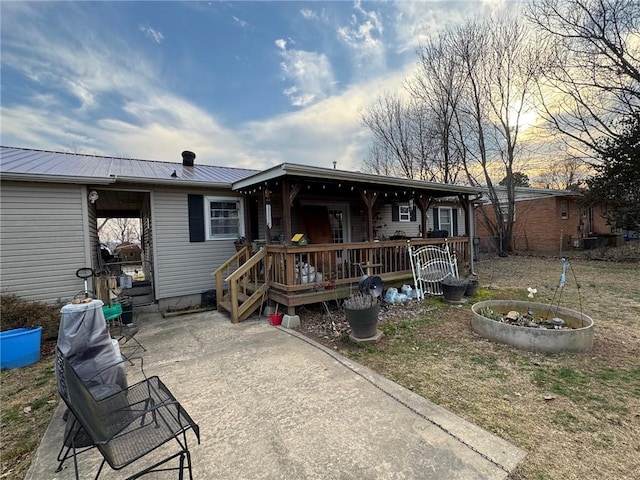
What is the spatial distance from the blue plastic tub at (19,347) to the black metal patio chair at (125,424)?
2938 millimetres

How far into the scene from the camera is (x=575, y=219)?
17469 mm

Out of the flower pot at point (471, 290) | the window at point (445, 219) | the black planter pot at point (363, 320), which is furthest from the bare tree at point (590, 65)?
the black planter pot at point (363, 320)

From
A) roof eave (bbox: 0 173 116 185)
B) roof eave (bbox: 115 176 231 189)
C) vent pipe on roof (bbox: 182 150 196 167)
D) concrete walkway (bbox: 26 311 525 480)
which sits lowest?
concrete walkway (bbox: 26 311 525 480)

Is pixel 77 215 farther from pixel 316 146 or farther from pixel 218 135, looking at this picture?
pixel 316 146

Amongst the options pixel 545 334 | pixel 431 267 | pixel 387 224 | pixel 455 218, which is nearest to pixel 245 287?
pixel 431 267

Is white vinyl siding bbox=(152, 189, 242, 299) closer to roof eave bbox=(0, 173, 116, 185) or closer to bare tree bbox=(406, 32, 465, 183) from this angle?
roof eave bbox=(0, 173, 116, 185)

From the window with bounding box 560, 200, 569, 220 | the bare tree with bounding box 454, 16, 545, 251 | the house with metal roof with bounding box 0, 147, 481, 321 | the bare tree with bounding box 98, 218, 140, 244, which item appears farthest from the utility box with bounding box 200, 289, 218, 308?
the bare tree with bounding box 98, 218, 140, 244

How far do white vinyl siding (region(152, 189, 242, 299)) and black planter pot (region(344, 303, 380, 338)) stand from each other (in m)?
→ 4.74

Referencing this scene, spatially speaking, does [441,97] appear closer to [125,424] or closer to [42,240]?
[42,240]

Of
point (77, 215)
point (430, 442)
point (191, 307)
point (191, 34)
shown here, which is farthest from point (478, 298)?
point (191, 34)

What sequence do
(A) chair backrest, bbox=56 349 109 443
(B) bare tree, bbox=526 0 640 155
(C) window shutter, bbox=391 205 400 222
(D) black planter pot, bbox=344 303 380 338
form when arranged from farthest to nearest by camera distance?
(C) window shutter, bbox=391 205 400 222
(B) bare tree, bbox=526 0 640 155
(D) black planter pot, bbox=344 303 380 338
(A) chair backrest, bbox=56 349 109 443

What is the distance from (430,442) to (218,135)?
13.0 m

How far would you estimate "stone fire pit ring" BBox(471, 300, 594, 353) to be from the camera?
3.93m

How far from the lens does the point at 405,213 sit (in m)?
12.1
